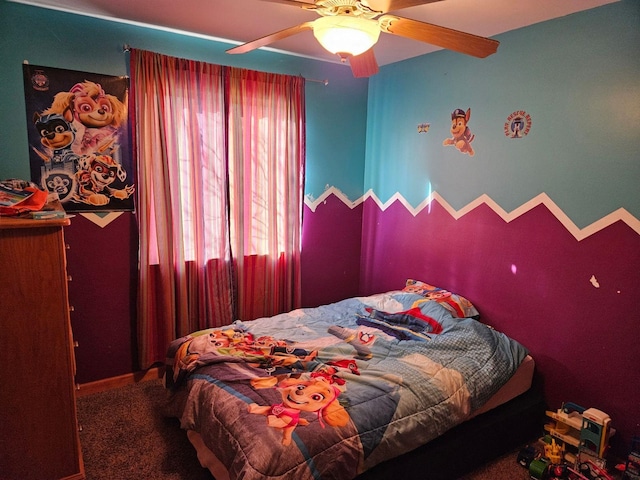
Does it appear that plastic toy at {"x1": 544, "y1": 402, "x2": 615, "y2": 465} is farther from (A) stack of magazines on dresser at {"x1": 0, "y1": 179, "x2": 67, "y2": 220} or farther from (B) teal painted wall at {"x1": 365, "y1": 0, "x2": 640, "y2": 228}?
(A) stack of magazines on dresser at {"x1": 0, "y1": 179, "x2": 67, "y2": 220}

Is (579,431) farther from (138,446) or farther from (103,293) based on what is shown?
(103,293)

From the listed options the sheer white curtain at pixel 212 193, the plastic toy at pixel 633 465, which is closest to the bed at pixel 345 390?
the plastic toy at pixel 633 465

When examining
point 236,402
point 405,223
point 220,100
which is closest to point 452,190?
point 405,223

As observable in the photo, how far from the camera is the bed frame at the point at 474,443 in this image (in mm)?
1865

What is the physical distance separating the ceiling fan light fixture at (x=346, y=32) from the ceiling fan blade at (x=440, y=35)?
0.07m

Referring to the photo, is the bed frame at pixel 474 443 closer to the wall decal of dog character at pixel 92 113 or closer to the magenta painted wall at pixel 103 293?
the magenta painted wall at pixel 103 293

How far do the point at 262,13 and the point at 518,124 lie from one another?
168cm

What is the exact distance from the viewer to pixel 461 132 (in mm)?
2928

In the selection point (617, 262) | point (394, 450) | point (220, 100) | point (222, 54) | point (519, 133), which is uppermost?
point (222, 54)

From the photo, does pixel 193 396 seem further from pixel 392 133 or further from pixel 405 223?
pixel 392 133

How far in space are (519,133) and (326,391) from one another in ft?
6.39

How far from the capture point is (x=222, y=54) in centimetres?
293

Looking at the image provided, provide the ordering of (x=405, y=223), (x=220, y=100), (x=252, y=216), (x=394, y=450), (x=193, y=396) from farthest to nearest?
(x=405, y=223)
(x=252, y=216)
(x=220, y=100)
(x=193, y=396)
(x=394, y=450)

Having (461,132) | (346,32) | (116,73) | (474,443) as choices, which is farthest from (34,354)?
(461,132)
